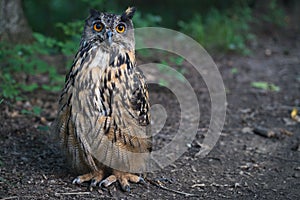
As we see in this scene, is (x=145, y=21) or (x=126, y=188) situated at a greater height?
(x=145, y=21)

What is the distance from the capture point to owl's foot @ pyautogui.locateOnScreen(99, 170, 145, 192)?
14.0 feet

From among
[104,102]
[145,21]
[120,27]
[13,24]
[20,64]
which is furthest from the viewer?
[145,21]

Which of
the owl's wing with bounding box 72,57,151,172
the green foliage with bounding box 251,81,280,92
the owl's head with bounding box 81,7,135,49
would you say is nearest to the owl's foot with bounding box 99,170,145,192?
the owl's wing with bounding box 72,57,151,172

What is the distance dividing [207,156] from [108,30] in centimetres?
197

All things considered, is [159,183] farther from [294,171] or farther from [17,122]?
[17,122]

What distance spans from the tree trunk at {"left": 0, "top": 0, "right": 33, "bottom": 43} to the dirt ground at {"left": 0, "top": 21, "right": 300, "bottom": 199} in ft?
2.67

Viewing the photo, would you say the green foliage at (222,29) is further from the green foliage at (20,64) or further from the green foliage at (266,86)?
the green foliage at (20,64)

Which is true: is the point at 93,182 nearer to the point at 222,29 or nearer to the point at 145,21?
the point at 145,21

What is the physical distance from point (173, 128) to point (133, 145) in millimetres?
1802

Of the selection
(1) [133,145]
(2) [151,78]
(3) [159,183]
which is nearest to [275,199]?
(3) [159,183]

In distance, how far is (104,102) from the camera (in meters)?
3.97

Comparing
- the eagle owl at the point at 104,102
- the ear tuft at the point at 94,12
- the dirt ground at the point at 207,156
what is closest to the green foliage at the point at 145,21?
the dirt ground at the point at 207,156

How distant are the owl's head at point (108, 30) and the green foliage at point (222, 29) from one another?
5.14 meters

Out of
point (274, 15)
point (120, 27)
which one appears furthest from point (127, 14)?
point (274, 15)
